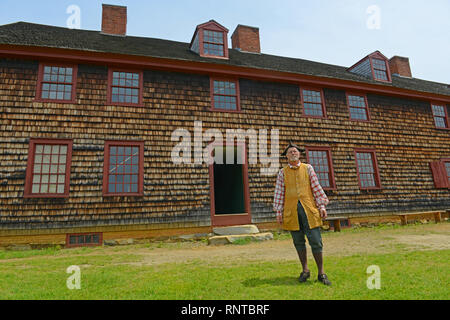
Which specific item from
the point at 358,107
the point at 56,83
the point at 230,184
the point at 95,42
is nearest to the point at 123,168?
the point at 56,83

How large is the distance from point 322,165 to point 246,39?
8705 mm

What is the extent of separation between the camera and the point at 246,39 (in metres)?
15.8

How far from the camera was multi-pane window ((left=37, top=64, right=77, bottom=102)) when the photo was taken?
31.2 ft

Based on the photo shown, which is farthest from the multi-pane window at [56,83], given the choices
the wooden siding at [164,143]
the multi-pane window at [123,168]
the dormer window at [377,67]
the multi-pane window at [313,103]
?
the dormer window at [377,67]

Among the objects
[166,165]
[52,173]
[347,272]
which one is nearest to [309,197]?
[347,272]

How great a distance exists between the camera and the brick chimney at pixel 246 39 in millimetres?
15695

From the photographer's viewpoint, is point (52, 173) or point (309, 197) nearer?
point (309, 197)

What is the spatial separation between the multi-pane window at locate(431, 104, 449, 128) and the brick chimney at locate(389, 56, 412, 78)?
510 cm

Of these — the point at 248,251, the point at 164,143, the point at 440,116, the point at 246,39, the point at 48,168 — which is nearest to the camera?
the point at 248,251

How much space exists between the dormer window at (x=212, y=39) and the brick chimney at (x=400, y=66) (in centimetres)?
1400

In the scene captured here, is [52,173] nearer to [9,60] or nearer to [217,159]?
[9,60]

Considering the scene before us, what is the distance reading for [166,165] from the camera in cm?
988

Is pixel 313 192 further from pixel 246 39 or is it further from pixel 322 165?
pixel 246 39

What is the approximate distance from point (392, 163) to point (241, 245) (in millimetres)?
9187
